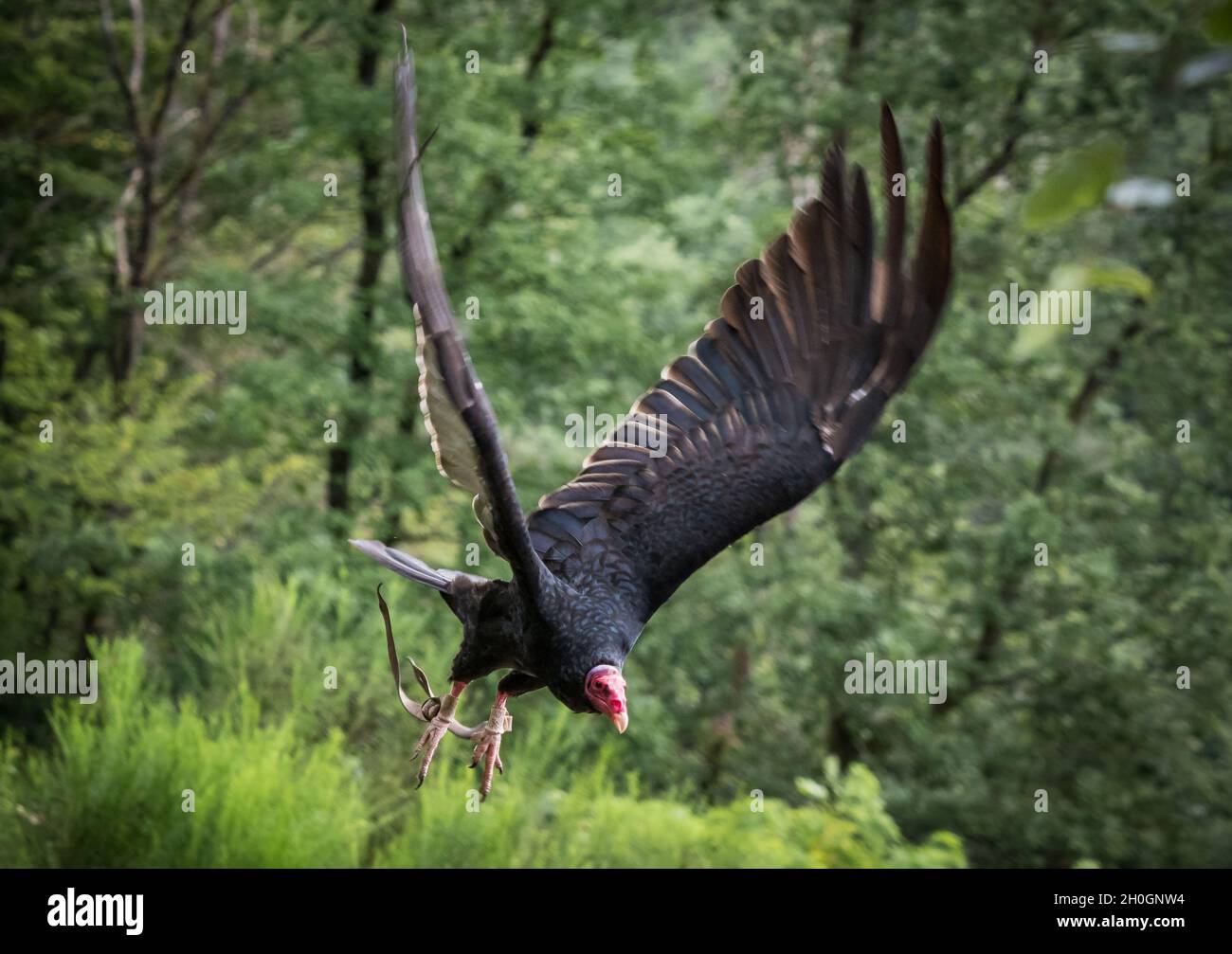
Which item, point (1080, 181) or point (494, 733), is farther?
point (494, 733)

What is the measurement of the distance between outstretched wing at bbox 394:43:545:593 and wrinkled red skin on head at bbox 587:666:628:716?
24 cm

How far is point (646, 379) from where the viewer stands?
34.0 ft

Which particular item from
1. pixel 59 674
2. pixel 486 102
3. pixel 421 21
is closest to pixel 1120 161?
pixel 59 674

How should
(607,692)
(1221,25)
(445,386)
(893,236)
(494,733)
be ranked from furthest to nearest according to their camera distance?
(893,236)
(494,733)
(607,692)
(445,386)
(1221,25)

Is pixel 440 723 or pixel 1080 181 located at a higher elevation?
pixel 1080 181

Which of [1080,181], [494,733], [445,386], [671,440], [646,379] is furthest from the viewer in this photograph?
[646,379]

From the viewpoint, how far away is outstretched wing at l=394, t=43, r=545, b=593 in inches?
88.1

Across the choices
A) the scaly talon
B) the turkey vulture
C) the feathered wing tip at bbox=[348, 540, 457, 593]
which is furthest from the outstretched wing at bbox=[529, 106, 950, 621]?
the scaly talon

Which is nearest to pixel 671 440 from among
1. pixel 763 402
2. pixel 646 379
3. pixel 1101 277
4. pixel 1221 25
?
pixel 763 402

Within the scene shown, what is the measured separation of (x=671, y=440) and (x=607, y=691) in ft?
4.73

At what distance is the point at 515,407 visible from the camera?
9.53m

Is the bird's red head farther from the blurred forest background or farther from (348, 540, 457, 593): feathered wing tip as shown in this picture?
the blurred forest background

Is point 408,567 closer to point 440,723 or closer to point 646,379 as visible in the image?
point 440,723

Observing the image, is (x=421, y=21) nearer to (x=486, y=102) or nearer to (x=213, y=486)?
(x=486, y=102)
